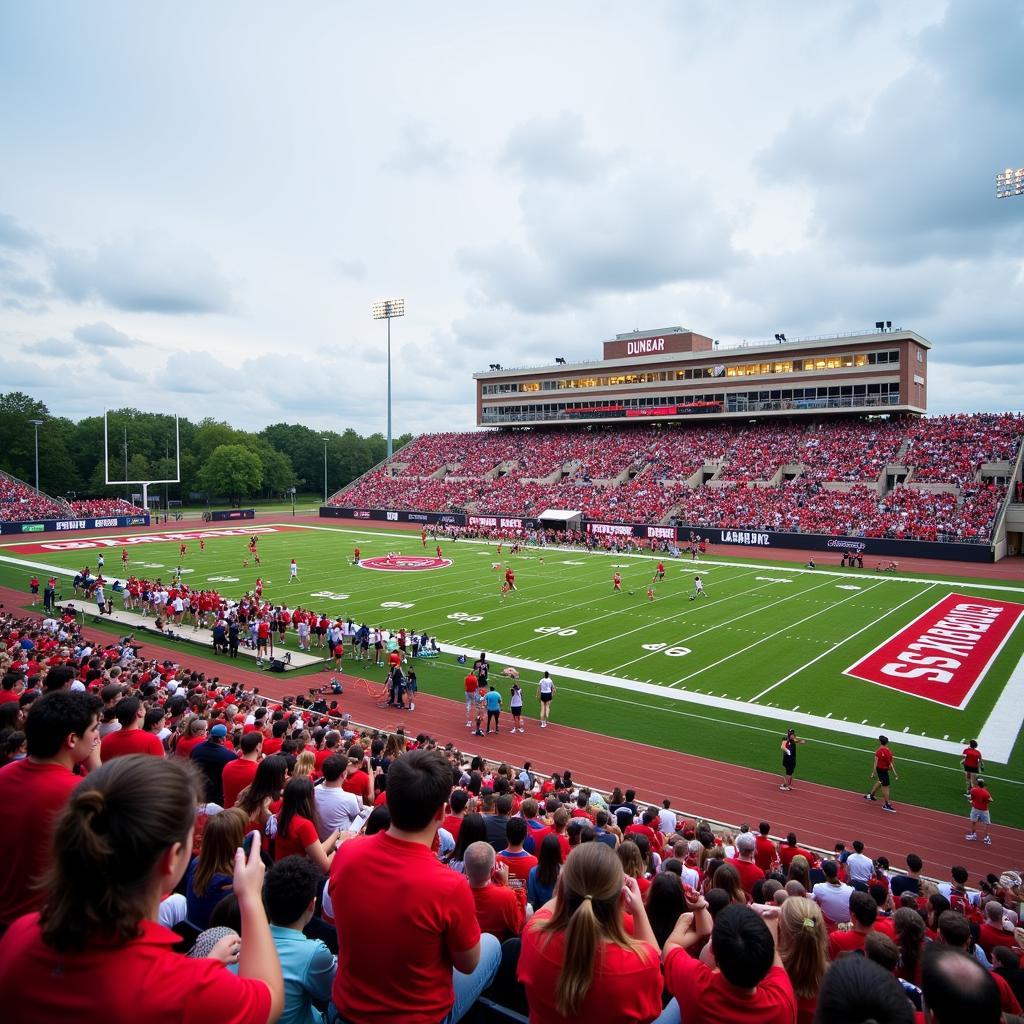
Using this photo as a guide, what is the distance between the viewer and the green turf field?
51.5 feet

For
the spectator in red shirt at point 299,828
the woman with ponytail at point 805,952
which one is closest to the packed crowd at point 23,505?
the spectator in red shirt at point 299,828

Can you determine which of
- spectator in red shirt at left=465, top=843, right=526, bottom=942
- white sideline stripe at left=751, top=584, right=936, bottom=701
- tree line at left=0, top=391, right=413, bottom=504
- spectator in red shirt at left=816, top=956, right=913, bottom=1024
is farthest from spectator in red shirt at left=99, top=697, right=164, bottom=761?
tree line at left=0, top=391, right=413, bottom=504

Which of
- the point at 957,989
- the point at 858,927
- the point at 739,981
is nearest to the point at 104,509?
the point at 858,927

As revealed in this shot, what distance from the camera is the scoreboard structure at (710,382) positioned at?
5697 centimetres

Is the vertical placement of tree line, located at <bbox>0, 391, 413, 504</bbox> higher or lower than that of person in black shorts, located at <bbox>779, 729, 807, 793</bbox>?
higher

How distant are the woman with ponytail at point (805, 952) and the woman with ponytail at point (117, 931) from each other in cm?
290

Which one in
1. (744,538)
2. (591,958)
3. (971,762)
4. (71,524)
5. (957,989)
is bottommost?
(971,762)

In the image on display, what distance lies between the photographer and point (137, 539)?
52.6 m

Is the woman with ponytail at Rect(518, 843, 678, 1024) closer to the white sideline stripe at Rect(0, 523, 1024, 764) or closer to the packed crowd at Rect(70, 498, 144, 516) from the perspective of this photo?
the white sideline stripe at Rect(0, 523, 1024, 764)

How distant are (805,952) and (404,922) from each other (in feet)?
7.53

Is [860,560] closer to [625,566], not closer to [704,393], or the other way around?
[625,566]

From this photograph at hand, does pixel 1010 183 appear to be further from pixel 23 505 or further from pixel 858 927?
pixel 23 505

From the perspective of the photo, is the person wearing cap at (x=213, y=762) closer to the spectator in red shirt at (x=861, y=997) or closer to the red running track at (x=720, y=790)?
the spectator in red shirt at (x=861, y=997)

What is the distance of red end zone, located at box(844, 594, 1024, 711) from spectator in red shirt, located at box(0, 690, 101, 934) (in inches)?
777
